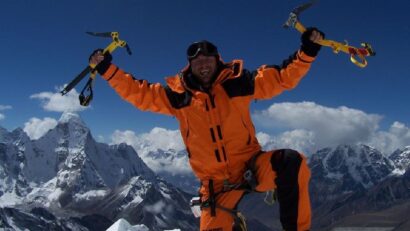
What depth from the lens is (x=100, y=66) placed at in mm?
11477

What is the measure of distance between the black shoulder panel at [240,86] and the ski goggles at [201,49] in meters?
0.71

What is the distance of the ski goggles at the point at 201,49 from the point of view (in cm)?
1073

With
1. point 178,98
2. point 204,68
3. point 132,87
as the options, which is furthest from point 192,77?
point 132,87

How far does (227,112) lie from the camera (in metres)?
10.5

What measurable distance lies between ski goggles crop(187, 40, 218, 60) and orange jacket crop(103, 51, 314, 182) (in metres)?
0.37

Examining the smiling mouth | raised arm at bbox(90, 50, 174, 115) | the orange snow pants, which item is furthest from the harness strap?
the smiling mouth

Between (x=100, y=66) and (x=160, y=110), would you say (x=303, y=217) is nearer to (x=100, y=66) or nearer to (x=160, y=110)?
(x=160, y=110)

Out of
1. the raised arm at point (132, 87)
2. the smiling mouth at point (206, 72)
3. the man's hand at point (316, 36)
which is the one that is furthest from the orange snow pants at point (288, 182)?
the raised arm at point (132, 87)

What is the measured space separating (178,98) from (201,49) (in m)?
1.15

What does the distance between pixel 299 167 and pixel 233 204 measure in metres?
1.87

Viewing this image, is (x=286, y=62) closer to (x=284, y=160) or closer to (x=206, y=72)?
(x=206, y=72)

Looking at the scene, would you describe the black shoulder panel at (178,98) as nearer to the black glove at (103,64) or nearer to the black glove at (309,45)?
the black glove at (103,64)

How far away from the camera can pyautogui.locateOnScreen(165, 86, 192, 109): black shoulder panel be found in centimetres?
1080

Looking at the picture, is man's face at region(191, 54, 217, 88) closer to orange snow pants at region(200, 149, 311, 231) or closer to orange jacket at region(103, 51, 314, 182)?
orange jacket at region(103, 51, 314, 182)
